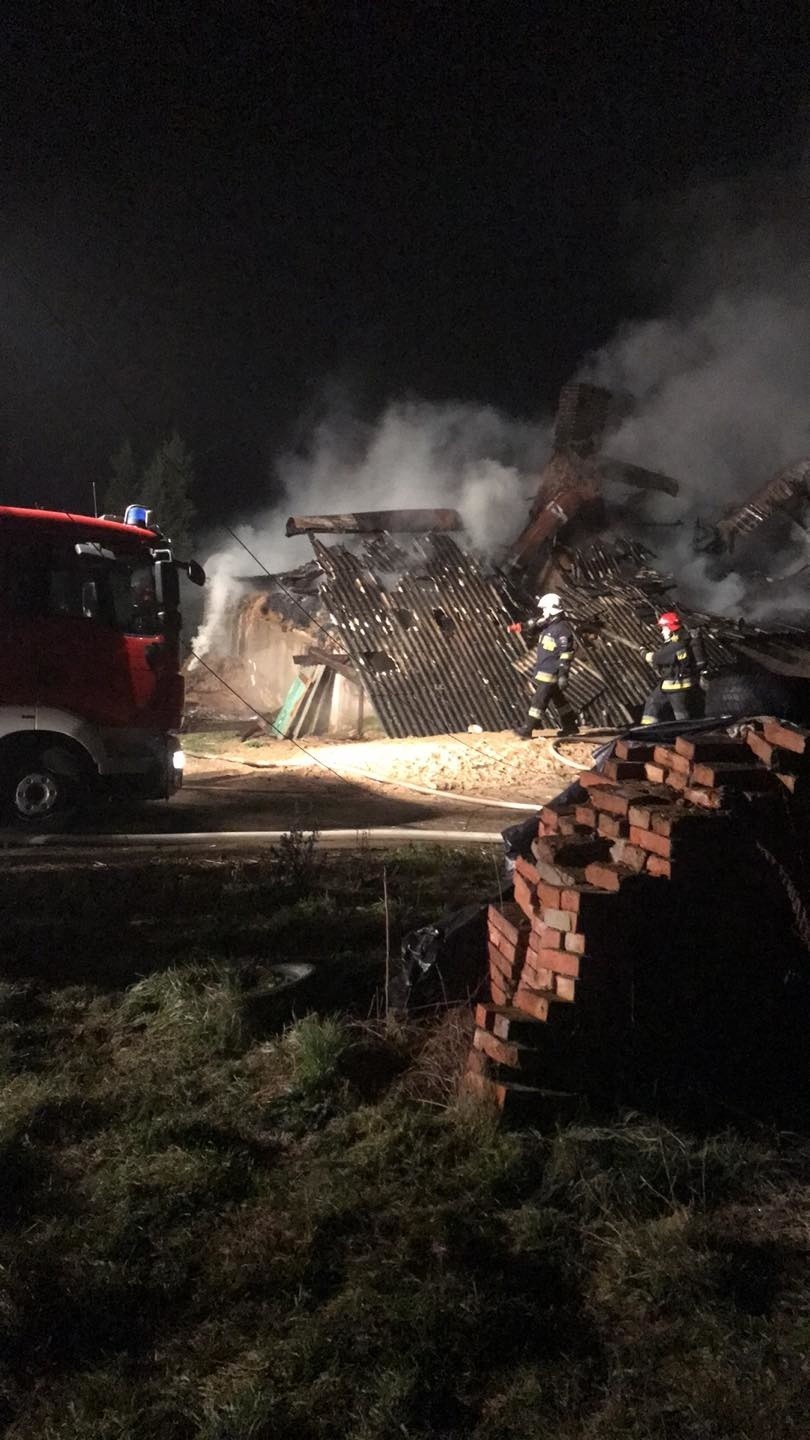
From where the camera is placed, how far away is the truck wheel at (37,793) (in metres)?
8.46

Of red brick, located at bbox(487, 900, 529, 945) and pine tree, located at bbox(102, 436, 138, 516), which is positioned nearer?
red brick, located at bbox(487, 900, 529, 945)

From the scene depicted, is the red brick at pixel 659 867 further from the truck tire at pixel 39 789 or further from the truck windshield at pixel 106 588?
the truck tire at pixel 39 789

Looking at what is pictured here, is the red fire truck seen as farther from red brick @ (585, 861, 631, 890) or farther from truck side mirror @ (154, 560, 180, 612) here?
red brick @ (585, 861, 631, 890)

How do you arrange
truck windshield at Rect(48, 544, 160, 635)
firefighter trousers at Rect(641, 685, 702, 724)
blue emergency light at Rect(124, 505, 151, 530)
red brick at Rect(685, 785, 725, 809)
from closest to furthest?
1. red brick at Rect(685, 785, 725, 809)
2. truck windshield at Rect(48, 544, 160, 635)
3. blue emergency light at Rect(124, 505, 151, 530)
4. firefighter trousers at Rect(641, 685, 702, 724)

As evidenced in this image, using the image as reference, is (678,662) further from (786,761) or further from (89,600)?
(786,761)

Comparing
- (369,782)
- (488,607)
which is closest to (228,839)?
(369,782)

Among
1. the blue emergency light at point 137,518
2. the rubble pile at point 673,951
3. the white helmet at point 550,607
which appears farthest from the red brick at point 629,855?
the white helmet at point 550,607

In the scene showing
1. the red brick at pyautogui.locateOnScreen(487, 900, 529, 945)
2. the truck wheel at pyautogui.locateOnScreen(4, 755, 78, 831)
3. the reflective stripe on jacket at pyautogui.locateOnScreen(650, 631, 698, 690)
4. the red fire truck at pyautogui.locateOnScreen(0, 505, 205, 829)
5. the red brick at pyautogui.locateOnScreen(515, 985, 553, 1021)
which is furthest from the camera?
the reflective stripe on jacket at pyautogui.locateOnScreen(650, 631, 698, 690)

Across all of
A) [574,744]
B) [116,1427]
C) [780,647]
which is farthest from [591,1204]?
[780,647]

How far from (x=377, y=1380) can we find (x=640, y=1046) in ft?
5.31

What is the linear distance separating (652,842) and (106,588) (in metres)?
6.09

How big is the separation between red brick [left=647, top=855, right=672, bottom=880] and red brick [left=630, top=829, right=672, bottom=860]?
0.02 meters

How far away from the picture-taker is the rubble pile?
11.6 ft

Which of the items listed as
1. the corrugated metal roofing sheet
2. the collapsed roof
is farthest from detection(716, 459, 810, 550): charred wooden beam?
the corrugated metal roofing sheet
